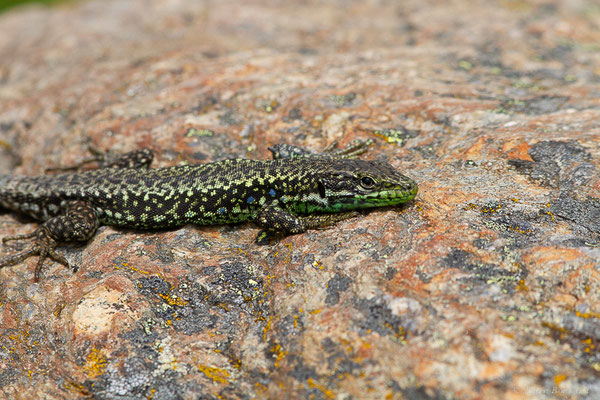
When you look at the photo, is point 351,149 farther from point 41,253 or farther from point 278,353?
point 41,253

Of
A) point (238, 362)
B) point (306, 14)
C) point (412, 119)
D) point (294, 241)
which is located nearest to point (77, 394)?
point (238, 362)

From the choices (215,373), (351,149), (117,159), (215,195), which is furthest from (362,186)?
(117,159)

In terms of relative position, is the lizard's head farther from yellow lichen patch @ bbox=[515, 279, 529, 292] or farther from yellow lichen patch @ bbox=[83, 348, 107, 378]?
yellow lichen patch @ bbox=[83, 348, 107, 378]

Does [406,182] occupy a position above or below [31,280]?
above

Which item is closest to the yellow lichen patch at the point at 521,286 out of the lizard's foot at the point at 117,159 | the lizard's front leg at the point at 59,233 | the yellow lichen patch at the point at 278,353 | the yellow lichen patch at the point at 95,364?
the yellow lichen patch at the point at 278,353

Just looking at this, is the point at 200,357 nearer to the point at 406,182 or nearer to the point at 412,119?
the point at 406,182

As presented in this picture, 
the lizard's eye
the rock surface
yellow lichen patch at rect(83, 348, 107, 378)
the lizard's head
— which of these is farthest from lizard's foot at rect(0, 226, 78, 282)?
the lizard's eye
